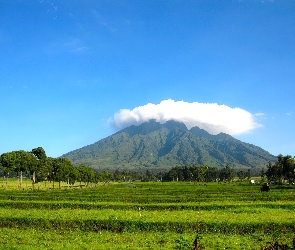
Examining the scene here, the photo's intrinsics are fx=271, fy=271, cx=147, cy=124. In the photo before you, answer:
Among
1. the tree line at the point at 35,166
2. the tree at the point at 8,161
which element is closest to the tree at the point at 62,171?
the tree line at the point at 35,166

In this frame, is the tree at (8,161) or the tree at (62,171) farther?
the tree at (62,171)

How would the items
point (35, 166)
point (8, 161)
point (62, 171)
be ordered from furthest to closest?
point (62, 171), point (35, 166), point (8, 161)

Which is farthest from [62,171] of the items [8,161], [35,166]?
[8,161]

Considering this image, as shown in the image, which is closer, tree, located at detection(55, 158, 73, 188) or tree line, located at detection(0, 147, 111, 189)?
tree line, located at detection(0, 147, 111, 189)

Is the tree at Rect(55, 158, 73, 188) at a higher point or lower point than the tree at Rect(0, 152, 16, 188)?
lower

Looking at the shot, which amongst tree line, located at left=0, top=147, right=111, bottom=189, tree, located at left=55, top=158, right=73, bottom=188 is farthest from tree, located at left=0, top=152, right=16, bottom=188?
tree, located at left=55, top=158, right=73, bottom=188

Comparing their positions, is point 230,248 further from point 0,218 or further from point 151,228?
point 0,218

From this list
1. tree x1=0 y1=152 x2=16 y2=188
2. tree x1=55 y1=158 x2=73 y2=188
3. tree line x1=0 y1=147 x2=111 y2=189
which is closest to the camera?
tree x1=0 y1=152 x2=16 y2=188

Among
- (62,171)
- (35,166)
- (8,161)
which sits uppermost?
(8,161)

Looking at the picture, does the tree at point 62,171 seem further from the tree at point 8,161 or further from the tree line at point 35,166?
the tree at point 8,161

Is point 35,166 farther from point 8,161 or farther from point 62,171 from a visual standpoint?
point 62,171

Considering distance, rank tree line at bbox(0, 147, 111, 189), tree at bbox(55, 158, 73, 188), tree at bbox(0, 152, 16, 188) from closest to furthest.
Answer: tree at bbox(0, 152, 16, 188)
tree line at bbox(0, 147, 111, 189)
tree at bbox(55, 158, 73, 188)

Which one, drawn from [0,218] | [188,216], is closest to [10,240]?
[0,218]

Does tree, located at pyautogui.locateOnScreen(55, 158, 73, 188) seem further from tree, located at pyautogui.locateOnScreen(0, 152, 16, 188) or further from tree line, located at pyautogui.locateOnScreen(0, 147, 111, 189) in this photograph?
tree, located at pyautogui.locateOnScreen(0, 152, 16, 188)
